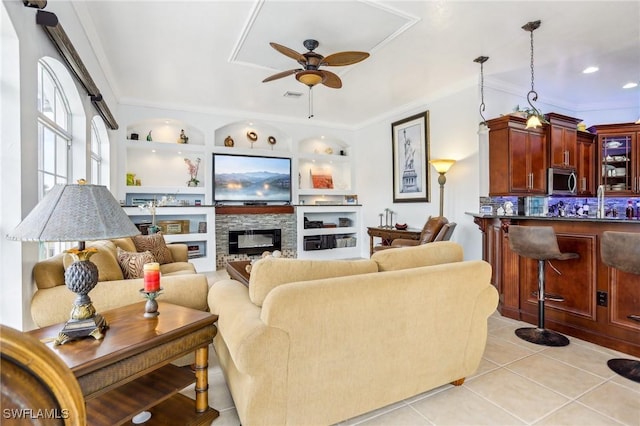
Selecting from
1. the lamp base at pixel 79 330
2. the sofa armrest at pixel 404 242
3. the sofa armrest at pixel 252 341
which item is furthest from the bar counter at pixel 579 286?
the lamp base at pixel 79 330

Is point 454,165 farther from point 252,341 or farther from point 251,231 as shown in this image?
point 252,341

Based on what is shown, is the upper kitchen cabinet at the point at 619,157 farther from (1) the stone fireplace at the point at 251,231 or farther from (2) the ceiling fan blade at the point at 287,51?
(1) the stone fireplace at the point at 251,231

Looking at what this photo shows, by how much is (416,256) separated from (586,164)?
501 cm

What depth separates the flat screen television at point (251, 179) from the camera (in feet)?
19.5

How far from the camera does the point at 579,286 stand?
2791 mm

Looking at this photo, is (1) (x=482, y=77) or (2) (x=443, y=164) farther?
(2) (x=443, y=164)

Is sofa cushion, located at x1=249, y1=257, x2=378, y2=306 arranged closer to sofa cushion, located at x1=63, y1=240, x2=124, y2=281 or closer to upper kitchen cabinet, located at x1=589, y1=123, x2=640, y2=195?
sofa cushion, located at x1=63, y1=240, x2=124, y2=281

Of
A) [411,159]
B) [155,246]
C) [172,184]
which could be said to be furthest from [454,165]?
[172,184]

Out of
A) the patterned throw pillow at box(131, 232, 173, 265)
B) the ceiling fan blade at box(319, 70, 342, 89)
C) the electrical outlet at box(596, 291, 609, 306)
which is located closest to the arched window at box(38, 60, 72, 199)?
the patterned throw pillow at box(131, 232, 173, 265)

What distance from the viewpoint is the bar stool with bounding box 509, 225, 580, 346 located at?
104 inches

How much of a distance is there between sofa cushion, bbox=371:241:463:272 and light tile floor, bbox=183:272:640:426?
31.3 inches

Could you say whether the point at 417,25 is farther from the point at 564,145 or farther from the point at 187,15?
the point at 564,145

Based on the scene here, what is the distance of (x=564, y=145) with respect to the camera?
14.7 feet

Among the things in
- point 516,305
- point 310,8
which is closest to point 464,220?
point 516,305
